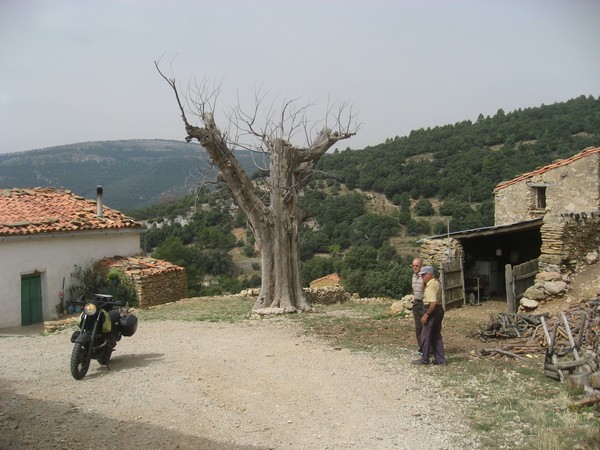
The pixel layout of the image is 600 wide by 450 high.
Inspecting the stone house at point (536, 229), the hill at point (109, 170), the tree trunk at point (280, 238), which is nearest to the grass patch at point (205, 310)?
the tree trunk at point (280, 238)

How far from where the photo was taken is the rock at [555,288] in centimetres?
1245

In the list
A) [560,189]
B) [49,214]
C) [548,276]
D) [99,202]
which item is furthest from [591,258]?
[49,214]

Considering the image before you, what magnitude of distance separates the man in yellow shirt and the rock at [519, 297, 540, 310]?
4969mm

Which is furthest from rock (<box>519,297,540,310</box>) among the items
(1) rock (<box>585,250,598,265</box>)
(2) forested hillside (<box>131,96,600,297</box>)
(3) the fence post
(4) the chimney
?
(4) the chimney

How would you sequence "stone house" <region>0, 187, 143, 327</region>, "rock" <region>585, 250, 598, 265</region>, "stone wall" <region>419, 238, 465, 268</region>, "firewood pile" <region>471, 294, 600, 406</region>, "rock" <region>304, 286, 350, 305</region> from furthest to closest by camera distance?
"rock" <region>304, 286, 350, 305</region>
"stone house" <region>0, 187, 143, 327</region>
"stone wall" <region>419, 238, 465, 268</region>
"rock" <region>585, 250, 598, 265</region>
"firewood pile" <region>471, 294, 600, 406</region>

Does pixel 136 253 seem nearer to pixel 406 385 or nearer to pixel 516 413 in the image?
pixel 406 385

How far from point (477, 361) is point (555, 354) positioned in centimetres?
113

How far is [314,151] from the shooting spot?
15.6 meters

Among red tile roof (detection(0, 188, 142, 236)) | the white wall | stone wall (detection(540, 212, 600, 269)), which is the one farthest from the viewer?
red tile roof (detection(0, 188, 142, 236))

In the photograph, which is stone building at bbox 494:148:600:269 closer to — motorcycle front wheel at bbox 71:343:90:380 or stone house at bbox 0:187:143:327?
motorcycle front wheel at bbox 71:343:90:380

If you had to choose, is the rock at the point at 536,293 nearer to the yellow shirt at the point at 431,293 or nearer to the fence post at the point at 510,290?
the fence post at the point at 510,290

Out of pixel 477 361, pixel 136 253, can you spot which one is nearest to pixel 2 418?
pixel 477 361

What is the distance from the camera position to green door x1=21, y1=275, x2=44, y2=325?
16330 millimetres

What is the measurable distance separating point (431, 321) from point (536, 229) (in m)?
12.2
